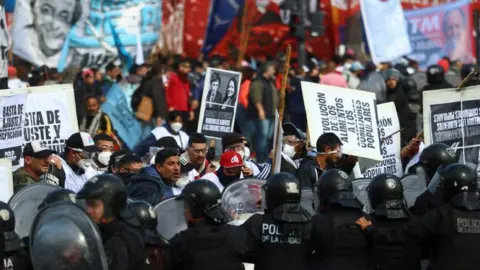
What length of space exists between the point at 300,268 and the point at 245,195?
1.42 m

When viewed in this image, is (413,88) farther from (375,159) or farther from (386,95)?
(375,159)

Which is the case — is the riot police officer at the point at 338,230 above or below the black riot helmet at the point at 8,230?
below

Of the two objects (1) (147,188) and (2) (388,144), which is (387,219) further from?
(2) (388,144)

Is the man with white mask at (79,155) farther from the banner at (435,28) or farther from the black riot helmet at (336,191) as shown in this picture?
the banner at (435,28)

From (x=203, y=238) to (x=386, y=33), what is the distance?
11.0 m

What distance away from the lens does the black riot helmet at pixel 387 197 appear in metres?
11.6

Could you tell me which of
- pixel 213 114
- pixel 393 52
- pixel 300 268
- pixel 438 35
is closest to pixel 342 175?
pixel 300 268

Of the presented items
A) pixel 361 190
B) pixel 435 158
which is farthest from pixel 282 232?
pixel 435 158

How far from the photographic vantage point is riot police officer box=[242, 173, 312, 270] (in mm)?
11000

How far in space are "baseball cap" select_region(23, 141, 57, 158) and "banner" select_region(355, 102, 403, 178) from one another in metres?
3.58

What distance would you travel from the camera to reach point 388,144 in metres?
17.1

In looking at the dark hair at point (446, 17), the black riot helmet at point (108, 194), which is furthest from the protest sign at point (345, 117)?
the dark hair at point (446, 17)

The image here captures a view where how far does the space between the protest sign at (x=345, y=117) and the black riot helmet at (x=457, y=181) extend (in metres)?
3.87

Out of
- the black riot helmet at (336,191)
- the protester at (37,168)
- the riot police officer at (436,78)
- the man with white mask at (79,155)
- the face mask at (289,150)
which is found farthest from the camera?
the riot police officer at (436,78)
